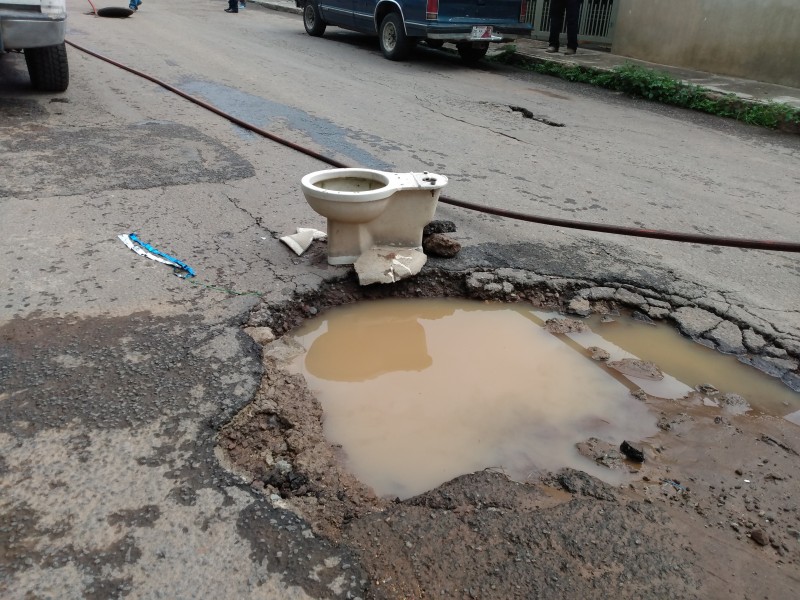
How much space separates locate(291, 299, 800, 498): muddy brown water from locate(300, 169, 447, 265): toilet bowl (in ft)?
Answer: 1.25

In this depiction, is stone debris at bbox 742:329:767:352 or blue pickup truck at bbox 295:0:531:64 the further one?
blue pickup truck at bbox 295:0:531:64

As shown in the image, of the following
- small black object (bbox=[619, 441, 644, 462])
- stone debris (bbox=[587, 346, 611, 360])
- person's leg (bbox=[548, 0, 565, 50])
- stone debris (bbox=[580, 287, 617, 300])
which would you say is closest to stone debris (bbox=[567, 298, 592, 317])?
stone debris (bbox=[580, 287, 617, 300])

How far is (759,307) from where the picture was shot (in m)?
3.75

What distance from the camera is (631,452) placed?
275 cm

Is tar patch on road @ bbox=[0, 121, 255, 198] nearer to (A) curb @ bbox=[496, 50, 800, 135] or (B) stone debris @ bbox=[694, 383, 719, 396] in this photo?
(B) stone debris @ bbox=[694, 383, 719, 396]

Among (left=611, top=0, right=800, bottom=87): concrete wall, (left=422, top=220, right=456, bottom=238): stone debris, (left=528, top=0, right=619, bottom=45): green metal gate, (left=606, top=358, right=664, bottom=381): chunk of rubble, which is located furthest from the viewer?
(left=528, top=0, right=619, bottom=45): green metal gate

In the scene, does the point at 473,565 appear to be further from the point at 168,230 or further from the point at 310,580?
the point at 168,230

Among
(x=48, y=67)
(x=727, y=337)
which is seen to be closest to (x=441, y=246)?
Result: (x=727, y=337)

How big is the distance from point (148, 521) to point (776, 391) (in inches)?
111

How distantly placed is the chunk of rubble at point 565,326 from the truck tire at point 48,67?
5819 mm

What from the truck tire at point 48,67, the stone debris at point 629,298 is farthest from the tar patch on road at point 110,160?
the stone debris at point 629,298

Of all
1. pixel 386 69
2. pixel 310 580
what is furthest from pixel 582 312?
pixel 386 69

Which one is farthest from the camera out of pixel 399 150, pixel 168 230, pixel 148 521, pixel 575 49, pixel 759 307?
pixel 575 49

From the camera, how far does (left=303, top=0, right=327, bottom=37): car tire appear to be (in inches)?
528
